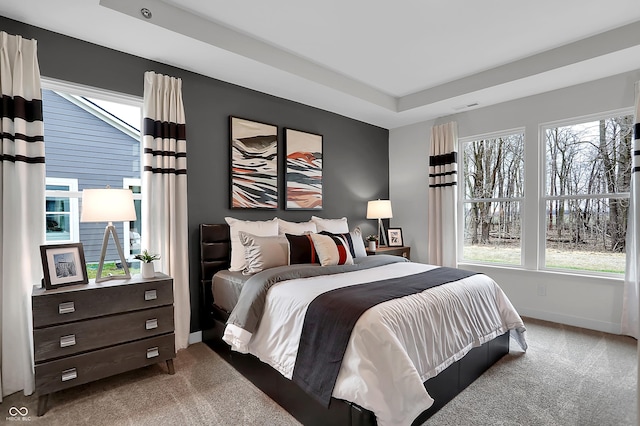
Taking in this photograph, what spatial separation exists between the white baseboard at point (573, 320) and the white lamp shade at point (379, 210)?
1972mm

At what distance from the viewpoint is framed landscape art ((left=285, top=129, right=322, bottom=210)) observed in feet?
13.1

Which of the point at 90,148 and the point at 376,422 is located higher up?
the point at 90,148

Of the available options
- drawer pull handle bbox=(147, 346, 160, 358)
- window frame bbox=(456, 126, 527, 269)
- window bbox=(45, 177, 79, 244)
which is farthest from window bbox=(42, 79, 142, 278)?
window frame bbox=(456, 126, 527, 269)

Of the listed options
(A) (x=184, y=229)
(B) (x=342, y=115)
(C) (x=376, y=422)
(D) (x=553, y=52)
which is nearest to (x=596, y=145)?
(D) (x=553, y=52)

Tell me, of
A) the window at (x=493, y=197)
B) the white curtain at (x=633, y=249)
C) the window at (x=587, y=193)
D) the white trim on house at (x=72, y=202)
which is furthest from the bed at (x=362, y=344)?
the window at (x=493, y=197)

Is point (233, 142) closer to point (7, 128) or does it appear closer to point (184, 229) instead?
point (184, 229)

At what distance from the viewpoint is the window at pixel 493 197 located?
417 centimetres

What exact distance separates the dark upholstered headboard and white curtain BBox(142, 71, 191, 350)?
0.14 m

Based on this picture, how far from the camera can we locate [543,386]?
2.34m

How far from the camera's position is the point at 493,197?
14.4 feet

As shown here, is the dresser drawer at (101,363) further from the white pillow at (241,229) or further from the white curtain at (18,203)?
the white pillow at (241,229)

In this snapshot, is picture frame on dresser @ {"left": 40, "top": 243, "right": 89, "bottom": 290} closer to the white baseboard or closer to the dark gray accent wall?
the dark gray accent wall

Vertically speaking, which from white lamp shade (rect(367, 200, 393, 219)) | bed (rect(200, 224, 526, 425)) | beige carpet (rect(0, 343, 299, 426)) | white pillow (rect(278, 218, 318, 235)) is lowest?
beige carpet (rect(0, 343, 299, 426))

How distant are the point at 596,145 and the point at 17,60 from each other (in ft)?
17.1
